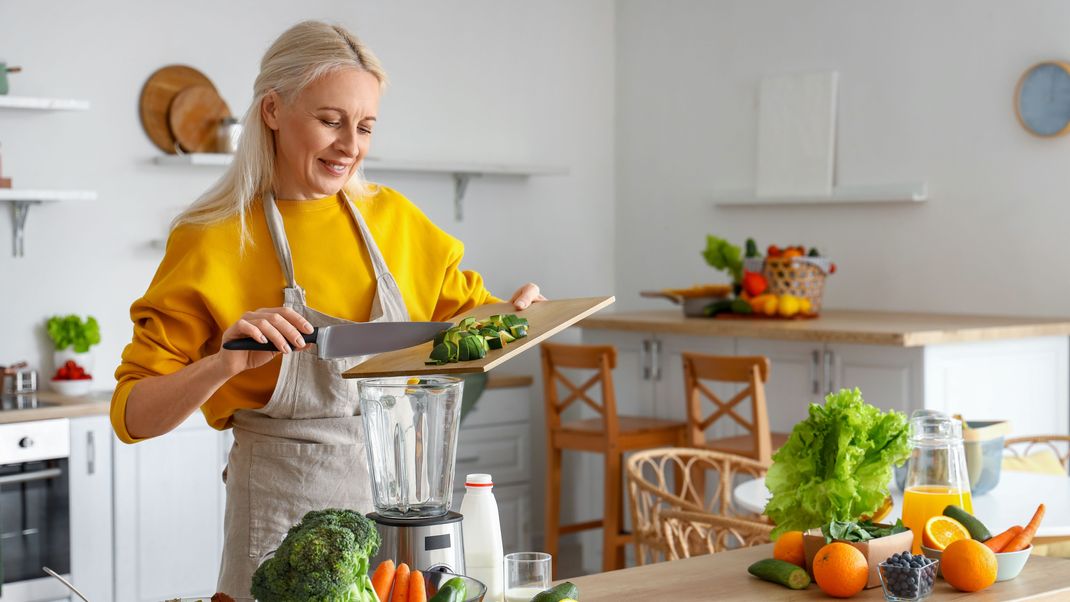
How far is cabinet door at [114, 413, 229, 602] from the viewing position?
3.72 metres

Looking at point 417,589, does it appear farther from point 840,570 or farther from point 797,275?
point 797,275

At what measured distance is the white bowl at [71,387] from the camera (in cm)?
395

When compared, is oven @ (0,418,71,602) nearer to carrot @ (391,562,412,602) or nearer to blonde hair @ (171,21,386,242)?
blonde hair @ (171,21,386,242)

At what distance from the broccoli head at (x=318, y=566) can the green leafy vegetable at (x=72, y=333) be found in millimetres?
3005

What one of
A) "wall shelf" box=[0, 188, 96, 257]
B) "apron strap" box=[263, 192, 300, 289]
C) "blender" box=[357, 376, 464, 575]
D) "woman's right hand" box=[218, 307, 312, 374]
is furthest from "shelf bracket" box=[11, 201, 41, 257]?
"blender" box=[357, 376, 464, 575]

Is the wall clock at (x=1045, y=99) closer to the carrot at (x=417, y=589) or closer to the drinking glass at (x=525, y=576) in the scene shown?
the drinking glass at (x=525, y=576)

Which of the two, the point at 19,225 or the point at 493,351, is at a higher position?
the point at 19,225

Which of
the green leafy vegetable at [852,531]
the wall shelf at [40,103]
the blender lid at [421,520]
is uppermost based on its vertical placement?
the wall shelf at [40,103]

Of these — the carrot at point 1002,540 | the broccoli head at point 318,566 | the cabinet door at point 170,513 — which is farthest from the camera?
the cabinet door at point 170,513

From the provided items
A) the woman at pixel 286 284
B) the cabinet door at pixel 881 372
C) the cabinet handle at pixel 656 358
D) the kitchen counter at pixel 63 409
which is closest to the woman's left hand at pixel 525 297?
the woman at pixel 286 284

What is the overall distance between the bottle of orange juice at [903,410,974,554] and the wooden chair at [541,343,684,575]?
2367mm

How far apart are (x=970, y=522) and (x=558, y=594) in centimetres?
66

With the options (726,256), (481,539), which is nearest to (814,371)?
(726,256)

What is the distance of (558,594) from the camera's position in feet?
4.60
